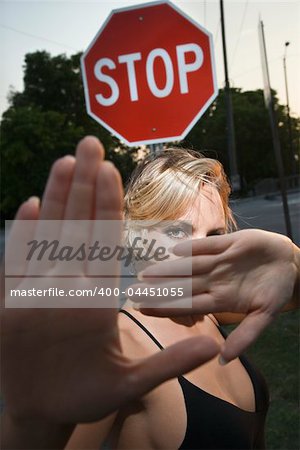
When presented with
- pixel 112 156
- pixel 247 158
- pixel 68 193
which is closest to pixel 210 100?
pixel 68 193

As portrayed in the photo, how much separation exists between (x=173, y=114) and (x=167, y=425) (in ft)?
4.63

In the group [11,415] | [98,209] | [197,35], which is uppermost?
[197,35]

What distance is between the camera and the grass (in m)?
2.43

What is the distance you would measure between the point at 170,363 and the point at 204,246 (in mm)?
184

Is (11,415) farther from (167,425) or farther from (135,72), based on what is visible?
(135,72)

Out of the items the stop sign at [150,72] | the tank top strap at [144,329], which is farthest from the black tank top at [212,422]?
the stop sign at [150,72]

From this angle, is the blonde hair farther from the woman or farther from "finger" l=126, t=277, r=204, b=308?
"finger" l=126, t=277, r=204, b=308

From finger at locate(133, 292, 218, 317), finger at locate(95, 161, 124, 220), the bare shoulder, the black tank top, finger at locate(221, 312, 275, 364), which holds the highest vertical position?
finger at locate(95, 161, 124, 220)

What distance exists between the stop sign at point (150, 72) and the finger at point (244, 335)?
1.35 m

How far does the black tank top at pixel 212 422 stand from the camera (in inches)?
32.4

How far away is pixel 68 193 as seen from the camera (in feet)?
1.56

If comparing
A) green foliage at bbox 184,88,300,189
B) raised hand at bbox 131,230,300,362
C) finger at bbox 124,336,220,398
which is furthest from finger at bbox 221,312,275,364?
green foliage at bbox 184,88,300,189

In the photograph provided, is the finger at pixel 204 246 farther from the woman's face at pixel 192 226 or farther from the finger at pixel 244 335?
the woman's face at pixel 192 226

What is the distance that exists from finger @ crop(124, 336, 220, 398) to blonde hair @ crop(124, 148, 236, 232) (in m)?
0.42
